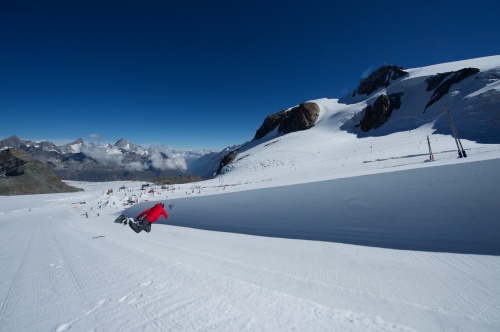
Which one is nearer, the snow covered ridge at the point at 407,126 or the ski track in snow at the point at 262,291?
→ the ski track in snow at the point at 262,291

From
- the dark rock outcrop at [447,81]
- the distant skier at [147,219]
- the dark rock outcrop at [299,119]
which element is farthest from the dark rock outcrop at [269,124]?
the distant skier at [147,219]

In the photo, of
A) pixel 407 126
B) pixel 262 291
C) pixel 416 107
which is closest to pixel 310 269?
pixel 262 291

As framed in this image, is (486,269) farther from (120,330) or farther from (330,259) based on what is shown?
(120,330)

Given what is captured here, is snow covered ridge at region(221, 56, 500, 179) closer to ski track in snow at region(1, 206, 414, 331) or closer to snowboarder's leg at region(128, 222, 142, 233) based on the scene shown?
snowboarder's leg at region(128, 222, 142, 233)

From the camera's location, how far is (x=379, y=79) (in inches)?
2803

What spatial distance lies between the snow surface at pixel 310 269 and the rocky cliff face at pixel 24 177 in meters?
120

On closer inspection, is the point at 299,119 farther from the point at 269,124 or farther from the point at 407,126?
the point at 407,126

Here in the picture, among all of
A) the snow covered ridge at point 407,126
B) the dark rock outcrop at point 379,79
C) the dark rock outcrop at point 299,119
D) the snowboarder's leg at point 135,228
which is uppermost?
the dark rock outcrop at point 379,79

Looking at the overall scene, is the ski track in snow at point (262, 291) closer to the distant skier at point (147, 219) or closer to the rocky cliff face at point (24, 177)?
the distant skier at point (147, 219)

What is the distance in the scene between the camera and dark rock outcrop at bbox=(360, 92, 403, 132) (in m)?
48.8

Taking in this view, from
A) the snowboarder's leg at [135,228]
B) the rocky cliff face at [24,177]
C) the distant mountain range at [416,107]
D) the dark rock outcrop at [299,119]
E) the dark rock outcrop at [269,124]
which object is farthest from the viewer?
the rocky cliff face at [24,177]

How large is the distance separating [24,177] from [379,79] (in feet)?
475

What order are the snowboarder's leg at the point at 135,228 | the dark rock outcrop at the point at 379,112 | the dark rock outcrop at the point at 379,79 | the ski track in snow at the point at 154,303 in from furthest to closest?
1. the dark rock outcrop at the point at 379,79
2. the dark rock outcrop at the point at 379,112
3. the snowboarder's leg at the point at 135,228
4. the ski track in snow at the point at 154,303

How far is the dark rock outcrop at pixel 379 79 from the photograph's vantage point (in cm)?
6696
